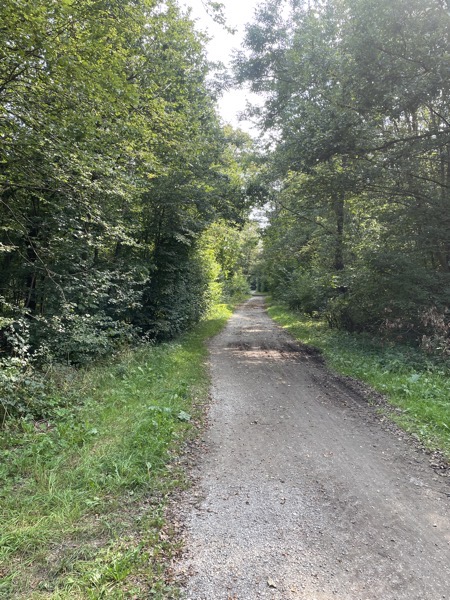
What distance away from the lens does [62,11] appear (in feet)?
13.4

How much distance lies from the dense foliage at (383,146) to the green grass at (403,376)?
2.44 ft

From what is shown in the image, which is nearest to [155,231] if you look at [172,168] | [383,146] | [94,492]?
[172,168]

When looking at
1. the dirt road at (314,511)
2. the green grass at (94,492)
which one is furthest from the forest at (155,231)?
the dirt road at (314,511)

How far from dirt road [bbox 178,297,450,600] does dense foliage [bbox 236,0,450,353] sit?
456 cm

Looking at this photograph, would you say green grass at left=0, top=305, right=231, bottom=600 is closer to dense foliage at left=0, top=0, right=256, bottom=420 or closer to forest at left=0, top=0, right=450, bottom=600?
forest at left=0, top=0, right=450, bottom=600

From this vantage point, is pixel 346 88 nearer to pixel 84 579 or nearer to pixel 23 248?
pixel 23 248

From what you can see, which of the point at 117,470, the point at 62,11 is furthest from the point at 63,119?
the point at 117,470

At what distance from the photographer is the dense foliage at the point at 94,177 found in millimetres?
4531

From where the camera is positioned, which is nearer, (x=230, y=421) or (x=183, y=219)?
(x=230, y=421)

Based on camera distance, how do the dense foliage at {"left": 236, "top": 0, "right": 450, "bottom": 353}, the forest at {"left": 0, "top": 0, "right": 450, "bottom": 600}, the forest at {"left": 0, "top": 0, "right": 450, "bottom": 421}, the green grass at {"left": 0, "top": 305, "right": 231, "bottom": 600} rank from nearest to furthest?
the green grass at {"left": 0, "top": 305, "right": 231, "bottom": 600}, the forest at {"left": 0, "top": 0, "right": 450, "bottom": 600}, the forest at {"left": 0, "top": 0, "right": 450, "bottom": 421}, the dense foliage at {"left": 236, "top": 0, "right": 450, "bottom": 353}

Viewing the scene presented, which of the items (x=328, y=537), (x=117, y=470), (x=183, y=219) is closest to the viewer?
(x=328, y=537)

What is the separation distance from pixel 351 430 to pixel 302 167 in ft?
23.9

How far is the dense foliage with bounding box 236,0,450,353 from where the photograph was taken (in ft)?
24.7

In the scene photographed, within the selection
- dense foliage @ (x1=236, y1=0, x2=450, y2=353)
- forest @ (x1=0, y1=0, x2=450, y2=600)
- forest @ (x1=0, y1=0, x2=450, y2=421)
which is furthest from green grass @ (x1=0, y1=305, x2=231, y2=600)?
dense foliage @ (x1=236, y1=0, x2=450, y2=353)
